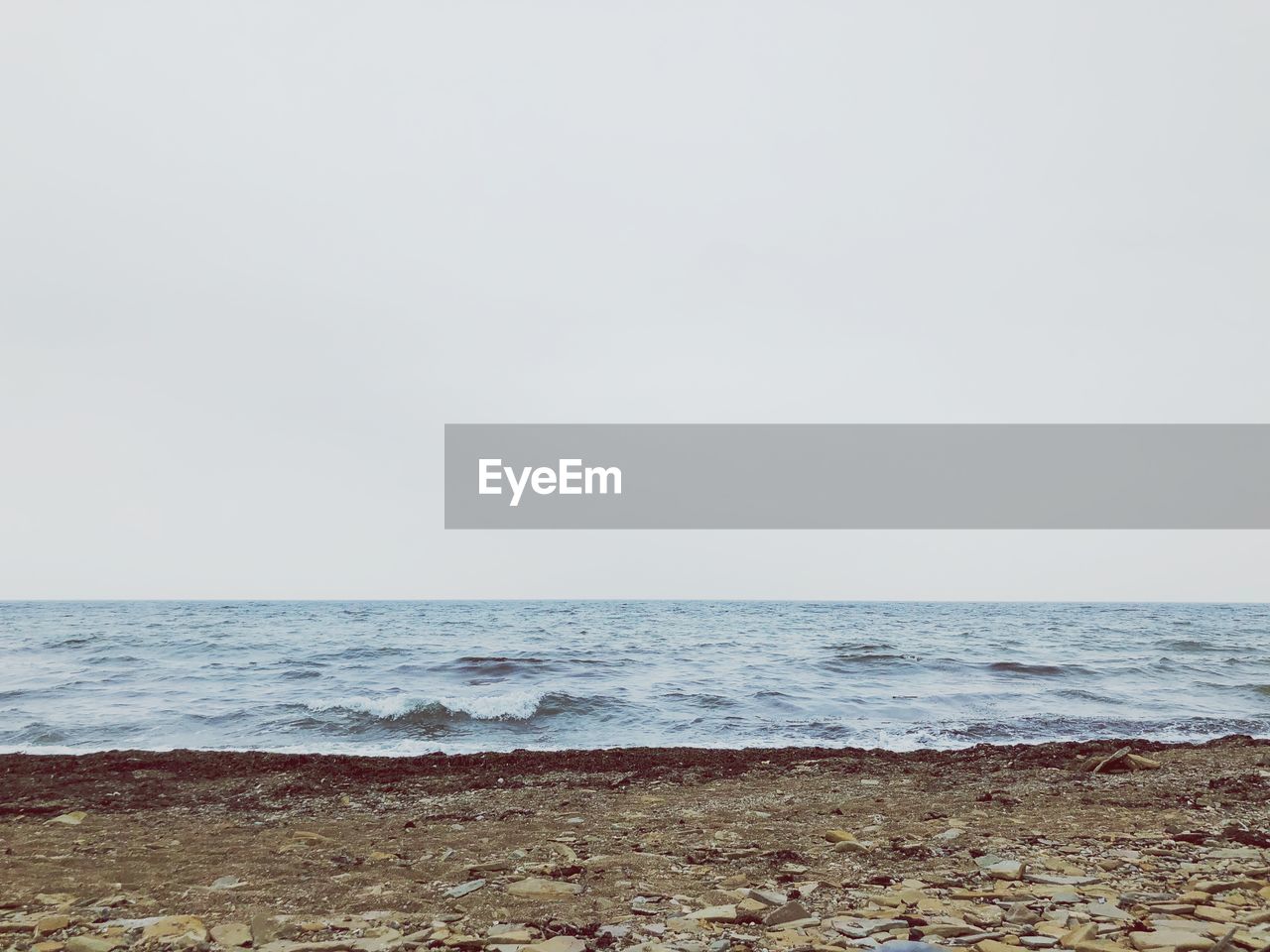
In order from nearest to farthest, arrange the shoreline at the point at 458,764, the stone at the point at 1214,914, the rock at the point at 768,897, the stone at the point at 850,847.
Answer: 1. the stone at the point at 1214,914
2. the rock at the point at 768,897
3. the stone at the point at 850,847
4. the shoreline at the point at 458,764

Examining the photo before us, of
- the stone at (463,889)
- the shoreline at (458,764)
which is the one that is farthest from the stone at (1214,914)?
the shoreline at (458,764)

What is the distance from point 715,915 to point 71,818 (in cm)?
708

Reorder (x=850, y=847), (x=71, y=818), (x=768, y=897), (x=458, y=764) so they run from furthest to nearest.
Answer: (x=458, y=764)
(x=71, y=818)
(x=850, y=847)
(x=768, y=897)

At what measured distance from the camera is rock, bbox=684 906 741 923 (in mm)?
4480

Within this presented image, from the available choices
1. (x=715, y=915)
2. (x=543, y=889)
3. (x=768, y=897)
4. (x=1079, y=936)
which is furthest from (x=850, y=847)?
(x=543, y=889)

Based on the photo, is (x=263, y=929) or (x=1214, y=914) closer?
(x=1214, y=914)

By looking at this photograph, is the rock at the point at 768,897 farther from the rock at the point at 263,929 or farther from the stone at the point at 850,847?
the rock at the point at 263,929

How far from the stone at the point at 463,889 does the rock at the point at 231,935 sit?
48.6 inches

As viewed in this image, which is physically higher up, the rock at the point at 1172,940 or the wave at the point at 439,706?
the rock at the point at 1172,940

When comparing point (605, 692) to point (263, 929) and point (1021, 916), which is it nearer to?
point (263, 929)

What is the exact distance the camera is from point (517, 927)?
4520 millimetres

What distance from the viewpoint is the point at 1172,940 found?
151 inches

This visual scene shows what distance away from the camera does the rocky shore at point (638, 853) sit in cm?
435

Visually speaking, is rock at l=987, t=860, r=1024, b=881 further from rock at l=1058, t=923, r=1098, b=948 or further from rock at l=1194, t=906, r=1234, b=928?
rock at l=1058, t=923, r=1098, b=948
